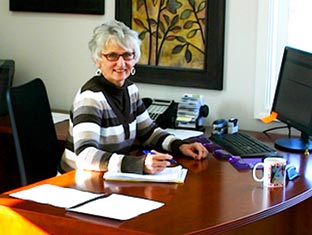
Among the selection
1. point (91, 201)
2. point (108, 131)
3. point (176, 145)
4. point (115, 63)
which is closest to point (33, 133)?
point (108, 131)

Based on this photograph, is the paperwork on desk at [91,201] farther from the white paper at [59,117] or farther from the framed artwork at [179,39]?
the framed artwork at [179,39]

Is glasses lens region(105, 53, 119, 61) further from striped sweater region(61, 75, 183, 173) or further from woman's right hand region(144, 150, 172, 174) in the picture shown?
woman's right hand region(144, 150, 172, 174)

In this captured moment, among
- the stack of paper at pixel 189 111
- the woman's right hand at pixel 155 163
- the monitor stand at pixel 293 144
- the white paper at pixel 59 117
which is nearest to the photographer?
the woman's right hand at pixel 155 163

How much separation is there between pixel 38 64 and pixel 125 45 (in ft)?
4.96

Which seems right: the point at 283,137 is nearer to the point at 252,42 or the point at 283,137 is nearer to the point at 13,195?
the point at 252,42

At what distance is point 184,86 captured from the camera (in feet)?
12.6

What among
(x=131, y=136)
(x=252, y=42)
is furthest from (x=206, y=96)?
(x=131, y=136)

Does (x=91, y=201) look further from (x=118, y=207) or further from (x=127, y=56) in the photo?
(x=127, y=56)

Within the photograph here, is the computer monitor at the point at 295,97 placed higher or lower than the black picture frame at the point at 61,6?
lower

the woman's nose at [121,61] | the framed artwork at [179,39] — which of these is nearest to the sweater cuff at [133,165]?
the woman's nose at [121,61]

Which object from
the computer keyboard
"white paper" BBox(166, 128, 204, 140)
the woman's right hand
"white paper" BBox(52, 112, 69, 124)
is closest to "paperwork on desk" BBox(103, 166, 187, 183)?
the woman's right hand

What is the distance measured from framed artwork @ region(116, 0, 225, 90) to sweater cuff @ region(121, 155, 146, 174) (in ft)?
3.93

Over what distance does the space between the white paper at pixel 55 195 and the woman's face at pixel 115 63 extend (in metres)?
0.67

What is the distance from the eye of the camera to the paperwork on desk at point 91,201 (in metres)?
2.23
